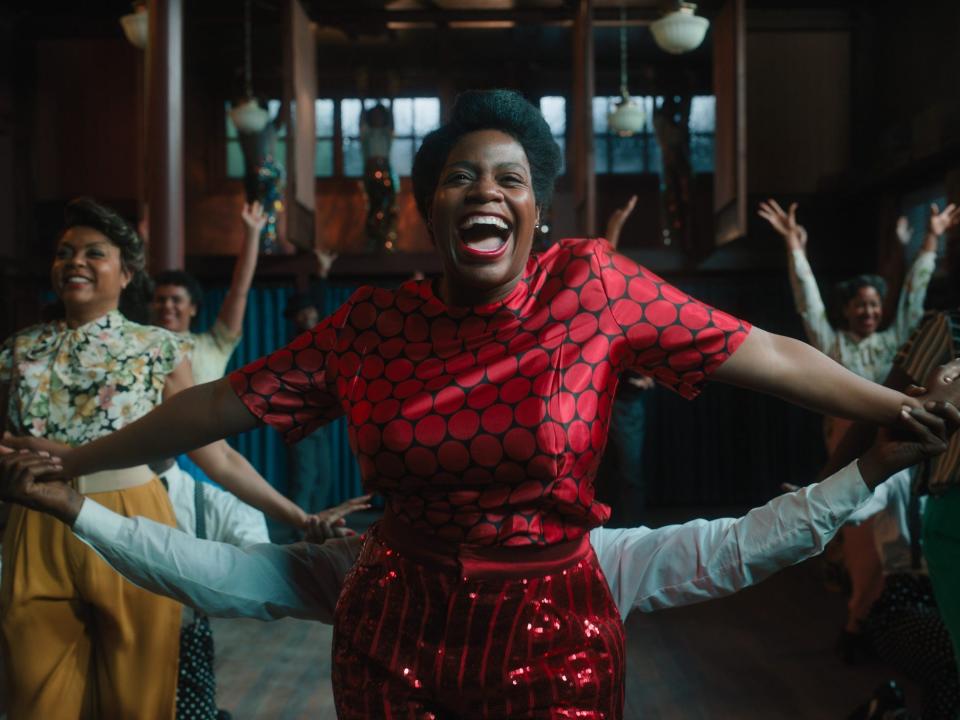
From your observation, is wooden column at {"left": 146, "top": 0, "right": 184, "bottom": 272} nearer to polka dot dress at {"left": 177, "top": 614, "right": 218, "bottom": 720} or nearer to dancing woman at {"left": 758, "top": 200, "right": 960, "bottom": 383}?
polka dot dress at {"left": 177, "top": 614, "right": 218, "bottom": 720}

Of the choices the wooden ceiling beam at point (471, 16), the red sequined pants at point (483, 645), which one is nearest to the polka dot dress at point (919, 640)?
the red sequined pants at point (483, 645)

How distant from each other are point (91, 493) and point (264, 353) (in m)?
4.89

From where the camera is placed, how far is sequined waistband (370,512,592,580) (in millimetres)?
1200

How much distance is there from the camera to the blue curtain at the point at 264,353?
6.87m

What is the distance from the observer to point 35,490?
4.75 feet

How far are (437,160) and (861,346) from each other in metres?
3.04

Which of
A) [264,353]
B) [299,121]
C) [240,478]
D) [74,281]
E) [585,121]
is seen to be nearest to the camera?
[240,478]

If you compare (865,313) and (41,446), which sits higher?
(865,313)

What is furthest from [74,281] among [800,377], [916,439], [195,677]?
[916,439]

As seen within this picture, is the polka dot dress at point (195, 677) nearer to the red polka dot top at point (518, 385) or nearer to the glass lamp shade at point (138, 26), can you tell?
the red polka dot top at point (518, 385)

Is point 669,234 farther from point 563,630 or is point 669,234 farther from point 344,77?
point 563,630

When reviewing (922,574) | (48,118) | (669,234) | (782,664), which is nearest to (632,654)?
(782,664)

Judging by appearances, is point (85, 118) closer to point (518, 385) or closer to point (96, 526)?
point (96, 526)

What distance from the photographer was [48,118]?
290 inches
